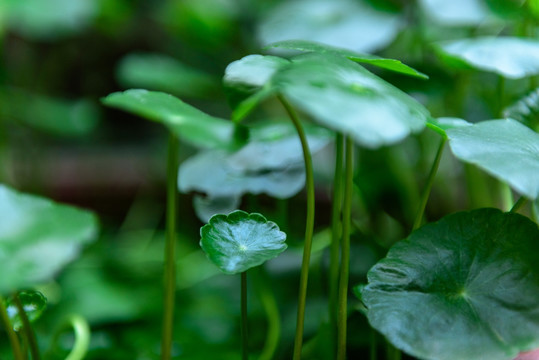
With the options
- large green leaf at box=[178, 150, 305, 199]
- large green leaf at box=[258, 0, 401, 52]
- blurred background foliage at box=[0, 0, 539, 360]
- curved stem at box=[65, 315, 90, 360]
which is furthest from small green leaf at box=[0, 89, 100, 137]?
→ curved stem at box=[65, 315, 90, 360]

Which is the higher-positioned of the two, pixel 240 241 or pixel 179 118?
pixel 179 118

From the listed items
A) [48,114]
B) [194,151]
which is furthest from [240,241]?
[194,151]

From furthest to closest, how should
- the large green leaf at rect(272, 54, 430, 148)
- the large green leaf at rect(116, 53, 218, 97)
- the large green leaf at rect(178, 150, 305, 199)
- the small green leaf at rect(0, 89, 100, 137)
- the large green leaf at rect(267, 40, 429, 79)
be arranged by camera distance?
the small green leaf at rect(0, 89, 100, 137) < the large green leaf at rect(116, 53, 218, 97) < the large green leaf at rect(178, 150, 305, 199) < the large green leaf at rect(267, 40, 429, 79) < the large green leaf at rect(272, 54, 430, 148)

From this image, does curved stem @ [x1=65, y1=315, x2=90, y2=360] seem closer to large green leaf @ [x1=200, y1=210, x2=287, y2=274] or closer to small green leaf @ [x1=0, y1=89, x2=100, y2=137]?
large green leaf @ [x1=200, y1=210, x2=287, y2=274]

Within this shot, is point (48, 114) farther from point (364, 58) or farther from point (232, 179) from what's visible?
point (364, 58)

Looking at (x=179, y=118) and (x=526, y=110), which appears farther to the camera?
(x=526, y=110)
